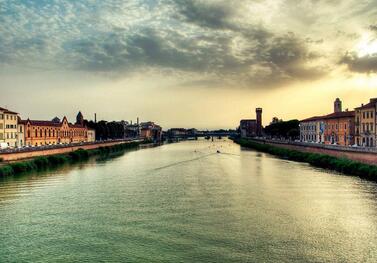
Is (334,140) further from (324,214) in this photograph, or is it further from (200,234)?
(200,234)

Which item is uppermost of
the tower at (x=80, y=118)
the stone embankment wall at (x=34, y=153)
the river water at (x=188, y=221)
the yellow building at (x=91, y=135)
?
the tower at (x=80, y=118)

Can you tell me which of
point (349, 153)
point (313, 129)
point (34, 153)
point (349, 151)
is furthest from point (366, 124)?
point (34, 153)

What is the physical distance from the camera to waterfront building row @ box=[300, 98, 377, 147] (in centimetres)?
6641

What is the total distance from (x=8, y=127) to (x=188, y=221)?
2424 inches

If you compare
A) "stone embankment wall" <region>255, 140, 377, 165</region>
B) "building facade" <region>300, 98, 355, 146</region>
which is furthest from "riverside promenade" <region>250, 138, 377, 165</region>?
"building facade" <region>300, 98, 355, 146</region>

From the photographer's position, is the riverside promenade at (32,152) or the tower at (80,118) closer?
the riverside promenade at (32,152)

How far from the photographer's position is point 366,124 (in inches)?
2680

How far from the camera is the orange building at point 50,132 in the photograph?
273 feet

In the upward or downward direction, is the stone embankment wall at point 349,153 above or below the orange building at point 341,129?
below

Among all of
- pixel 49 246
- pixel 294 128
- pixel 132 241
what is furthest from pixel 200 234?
pixel 294 128

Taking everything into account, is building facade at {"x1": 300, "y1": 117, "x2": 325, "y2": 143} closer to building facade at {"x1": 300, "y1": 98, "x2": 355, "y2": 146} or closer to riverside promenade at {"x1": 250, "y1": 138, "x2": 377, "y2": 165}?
building facade at {"x1": 300, "y1": 98, "x2": 355, "y2": 146}

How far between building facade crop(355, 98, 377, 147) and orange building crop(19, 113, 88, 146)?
224 feet

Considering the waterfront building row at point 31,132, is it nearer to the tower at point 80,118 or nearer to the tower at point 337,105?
the tower at point 80,118

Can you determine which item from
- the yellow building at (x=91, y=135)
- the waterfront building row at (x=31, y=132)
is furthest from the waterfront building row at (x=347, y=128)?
the yellow building at (x=91, y=135)
